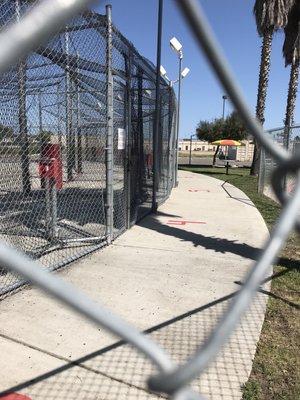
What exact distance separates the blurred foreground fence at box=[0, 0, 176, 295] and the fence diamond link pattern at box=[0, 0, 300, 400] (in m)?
0.02

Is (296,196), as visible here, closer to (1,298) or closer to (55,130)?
(1,298)

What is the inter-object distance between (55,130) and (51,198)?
87.2 inches

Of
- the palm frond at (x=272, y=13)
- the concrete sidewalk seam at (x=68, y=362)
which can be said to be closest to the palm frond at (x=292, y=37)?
the palm frond at (x=272, y=13)

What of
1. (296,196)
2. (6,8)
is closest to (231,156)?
(6,8)

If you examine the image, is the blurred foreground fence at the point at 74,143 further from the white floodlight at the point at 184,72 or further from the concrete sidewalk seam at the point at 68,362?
A: the white floodlight at the point at 184,72

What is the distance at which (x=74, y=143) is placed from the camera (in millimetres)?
8562

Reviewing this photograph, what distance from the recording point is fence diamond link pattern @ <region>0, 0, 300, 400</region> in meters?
0.80

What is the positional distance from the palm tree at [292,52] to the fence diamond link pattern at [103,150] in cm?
1326

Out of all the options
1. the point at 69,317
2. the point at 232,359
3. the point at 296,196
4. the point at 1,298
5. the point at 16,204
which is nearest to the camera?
the point at 296,196

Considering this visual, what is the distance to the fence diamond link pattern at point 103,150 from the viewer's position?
2.61 ft

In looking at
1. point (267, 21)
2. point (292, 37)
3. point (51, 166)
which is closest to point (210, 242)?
point (51, 166)

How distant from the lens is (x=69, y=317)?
12.6 ft

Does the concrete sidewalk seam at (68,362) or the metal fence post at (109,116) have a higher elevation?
the metal fence post at (109,116)

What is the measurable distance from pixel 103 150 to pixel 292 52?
19.4 meters
